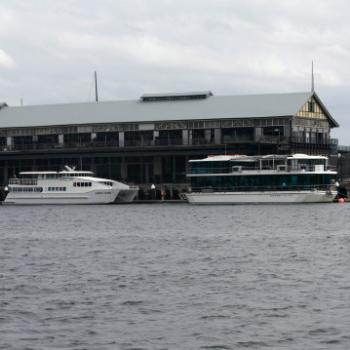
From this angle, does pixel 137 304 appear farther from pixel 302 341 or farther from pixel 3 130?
pixel 3 130

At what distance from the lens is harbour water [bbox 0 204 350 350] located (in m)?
34.0

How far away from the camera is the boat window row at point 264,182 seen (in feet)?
375

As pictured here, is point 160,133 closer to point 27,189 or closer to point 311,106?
point 27,189

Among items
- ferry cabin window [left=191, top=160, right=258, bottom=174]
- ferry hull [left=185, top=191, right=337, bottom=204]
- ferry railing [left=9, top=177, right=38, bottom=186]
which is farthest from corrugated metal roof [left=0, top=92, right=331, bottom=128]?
ferry hull [left=185, top=191, right=337, bottom=204]

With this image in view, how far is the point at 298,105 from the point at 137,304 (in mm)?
97454

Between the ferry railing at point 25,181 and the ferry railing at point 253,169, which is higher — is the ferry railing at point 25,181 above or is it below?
below

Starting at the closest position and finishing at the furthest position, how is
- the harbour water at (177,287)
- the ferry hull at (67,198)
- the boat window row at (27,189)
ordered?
the harbour water at (177,287)
the ferry hull at (67,198)
the boat window row at (27,189)

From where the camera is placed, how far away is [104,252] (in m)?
60.1

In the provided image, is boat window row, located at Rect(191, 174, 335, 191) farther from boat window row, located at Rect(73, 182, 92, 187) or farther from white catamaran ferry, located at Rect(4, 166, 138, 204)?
boat window row, located at Rect(73, 182, 92, 187)

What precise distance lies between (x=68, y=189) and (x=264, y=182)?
24.7 metres

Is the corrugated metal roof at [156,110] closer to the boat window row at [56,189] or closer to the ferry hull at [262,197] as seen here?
the boat window row at [56,189]

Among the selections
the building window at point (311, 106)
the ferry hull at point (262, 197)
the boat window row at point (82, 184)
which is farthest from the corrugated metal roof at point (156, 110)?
the ferry hull at point (262, 197)

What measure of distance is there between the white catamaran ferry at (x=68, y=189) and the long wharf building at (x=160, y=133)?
25.5 ft

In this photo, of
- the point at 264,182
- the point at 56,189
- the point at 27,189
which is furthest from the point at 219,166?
the point at 27,189
